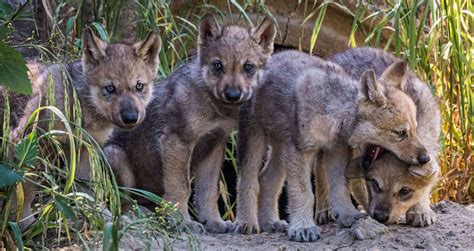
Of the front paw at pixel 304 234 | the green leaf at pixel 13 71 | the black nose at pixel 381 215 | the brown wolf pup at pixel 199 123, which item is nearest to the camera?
the green leaf at pixel 13 71

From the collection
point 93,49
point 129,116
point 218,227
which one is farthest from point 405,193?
point 93,49

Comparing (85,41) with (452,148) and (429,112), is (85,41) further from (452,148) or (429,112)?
(452,148)

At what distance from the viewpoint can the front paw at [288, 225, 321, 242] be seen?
539cm

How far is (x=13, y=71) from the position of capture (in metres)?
4.24

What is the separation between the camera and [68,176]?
176 inches

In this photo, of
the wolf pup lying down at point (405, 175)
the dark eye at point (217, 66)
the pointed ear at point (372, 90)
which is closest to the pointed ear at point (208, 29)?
the dark eye at point (217, 66)

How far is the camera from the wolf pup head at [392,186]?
17.9 ft

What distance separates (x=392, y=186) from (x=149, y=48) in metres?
1.63

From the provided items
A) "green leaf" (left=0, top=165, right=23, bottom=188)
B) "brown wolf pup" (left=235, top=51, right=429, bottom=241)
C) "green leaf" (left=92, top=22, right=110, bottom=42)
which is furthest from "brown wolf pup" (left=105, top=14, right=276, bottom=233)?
"green leaf" (left=0, top=165, right=23, bottom=188)

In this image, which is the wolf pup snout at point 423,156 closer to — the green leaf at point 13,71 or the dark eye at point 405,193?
the dark eye at point 405,193

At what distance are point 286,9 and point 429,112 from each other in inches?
85.6

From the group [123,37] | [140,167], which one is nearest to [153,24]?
[123,37]

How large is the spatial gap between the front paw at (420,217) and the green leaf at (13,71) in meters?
2.59

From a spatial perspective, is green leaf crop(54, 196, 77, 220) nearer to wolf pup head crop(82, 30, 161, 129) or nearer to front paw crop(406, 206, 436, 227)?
wolf pup head crop(82, 30, 161, 129)
